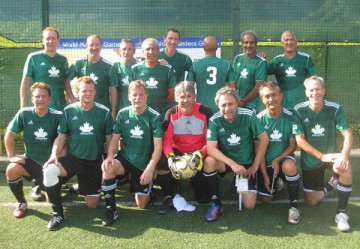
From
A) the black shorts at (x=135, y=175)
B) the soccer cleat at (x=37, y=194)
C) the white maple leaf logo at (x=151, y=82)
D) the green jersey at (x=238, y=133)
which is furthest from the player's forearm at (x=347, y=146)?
the soccer cleat at (x=37, y=194)

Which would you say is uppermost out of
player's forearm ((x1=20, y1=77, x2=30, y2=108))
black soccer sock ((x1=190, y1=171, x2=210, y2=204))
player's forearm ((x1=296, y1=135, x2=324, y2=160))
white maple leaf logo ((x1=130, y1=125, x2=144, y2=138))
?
player's forearm ((x1=20, y1=77, x2=30, y2=108))

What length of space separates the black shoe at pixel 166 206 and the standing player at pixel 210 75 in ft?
4.14

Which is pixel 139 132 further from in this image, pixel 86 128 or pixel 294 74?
pixel 294 74

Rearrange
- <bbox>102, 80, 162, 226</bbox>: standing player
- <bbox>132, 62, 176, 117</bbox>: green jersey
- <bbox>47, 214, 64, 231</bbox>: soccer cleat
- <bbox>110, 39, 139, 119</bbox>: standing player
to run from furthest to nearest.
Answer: <bbox>110, 39, 139, 119</bbox>: standing player < <bbox>132, 62, 176, 117</bbox>: green jersey < <bbox>102, 80, 162, 226</bbox>: standing player < <bbox>47, 214, 64, 231</bbox>: soccer cleat

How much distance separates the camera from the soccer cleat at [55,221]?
3.72 m

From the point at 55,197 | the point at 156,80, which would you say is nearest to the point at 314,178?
the point at 156,80

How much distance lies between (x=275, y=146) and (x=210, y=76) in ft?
3.91

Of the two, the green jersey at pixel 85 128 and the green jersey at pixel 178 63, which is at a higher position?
the green jersey at pixel 178 63

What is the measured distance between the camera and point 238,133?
412cm

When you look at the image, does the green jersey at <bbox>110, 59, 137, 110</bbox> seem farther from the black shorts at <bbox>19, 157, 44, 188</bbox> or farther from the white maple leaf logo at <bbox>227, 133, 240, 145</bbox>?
the white maple leaf logo at <bbox>227, 133, 240, 145</bbox>

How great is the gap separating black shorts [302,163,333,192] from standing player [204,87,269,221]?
52 cm

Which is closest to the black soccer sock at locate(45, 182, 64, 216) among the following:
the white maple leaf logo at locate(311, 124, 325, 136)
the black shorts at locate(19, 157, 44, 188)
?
the black shorts at locate(19, 157, 44, 188)

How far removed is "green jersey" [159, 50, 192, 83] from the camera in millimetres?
5082

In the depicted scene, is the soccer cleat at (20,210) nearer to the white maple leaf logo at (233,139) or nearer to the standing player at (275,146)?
the white maple leaf logo at (233,139)
